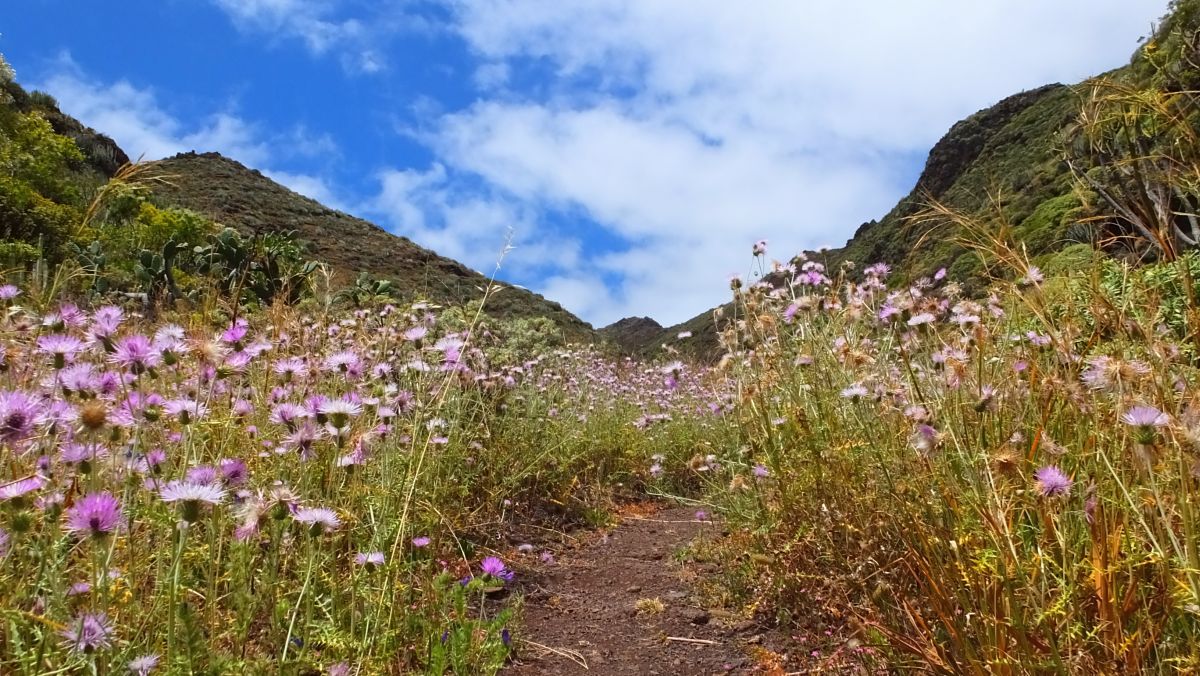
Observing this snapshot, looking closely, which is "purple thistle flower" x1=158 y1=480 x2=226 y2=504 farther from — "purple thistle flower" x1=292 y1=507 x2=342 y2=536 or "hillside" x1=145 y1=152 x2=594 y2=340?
"hillside" x1=145 y1=152 x2=594 y2=340

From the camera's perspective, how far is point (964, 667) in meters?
1.64

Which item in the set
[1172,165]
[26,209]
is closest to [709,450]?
[1172,165]

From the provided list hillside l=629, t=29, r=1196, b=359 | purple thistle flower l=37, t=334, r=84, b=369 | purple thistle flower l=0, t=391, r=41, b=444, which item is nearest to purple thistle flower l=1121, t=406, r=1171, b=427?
hillside l=629, t=29, r=1196, b=359

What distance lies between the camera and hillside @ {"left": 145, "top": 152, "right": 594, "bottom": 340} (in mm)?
29828

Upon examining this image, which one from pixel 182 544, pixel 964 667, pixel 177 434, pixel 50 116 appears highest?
pixel 50 116

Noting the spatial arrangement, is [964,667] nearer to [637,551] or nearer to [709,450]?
[637,551]

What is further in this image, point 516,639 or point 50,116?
point 50,116

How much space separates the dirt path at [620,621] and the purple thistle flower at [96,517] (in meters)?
1.58

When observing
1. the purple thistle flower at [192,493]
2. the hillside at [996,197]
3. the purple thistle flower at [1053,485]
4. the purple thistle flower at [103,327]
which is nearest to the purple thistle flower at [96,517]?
the purple thistle flower at [192,493]

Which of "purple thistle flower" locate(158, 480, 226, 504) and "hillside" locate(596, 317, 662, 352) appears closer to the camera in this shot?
"purple thistle flower" locate(158, 480, 226, 504)

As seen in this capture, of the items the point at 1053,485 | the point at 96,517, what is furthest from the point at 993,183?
the point at 96,517

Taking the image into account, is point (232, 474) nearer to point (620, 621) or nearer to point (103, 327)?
point (103, 327)

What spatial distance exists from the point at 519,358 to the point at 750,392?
3.37m

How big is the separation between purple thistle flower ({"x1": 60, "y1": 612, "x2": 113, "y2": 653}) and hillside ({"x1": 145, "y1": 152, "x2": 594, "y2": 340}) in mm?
25848
